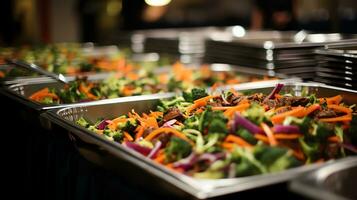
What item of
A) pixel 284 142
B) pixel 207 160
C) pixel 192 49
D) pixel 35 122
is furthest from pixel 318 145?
pixel 192 49

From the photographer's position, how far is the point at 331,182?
49.1 inches

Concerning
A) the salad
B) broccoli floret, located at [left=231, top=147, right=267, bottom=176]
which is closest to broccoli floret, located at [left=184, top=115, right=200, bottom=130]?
broccoli floret, located at [left=231, top=147, right=267, bottom=176]

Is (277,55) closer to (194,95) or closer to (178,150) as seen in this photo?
(194,95)

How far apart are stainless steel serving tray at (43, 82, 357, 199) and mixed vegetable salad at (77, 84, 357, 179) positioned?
0.07m

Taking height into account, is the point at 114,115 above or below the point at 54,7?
below

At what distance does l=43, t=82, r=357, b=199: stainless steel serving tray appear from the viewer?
119 cm

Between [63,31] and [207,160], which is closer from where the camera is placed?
[207,160]

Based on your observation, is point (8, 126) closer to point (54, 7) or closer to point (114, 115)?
point (114, 115)

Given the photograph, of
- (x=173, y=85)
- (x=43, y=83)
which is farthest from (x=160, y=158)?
(x=43, y=83)

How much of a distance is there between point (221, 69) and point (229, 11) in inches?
211

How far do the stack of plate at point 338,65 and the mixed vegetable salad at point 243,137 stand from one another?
1.53ft

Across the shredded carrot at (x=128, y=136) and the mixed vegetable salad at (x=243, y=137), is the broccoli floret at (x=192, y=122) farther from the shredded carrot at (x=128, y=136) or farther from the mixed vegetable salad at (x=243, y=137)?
the shredded carrot at (x=128, y=136)

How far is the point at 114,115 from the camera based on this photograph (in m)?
2.26

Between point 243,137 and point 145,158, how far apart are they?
→ 0.30 meters
